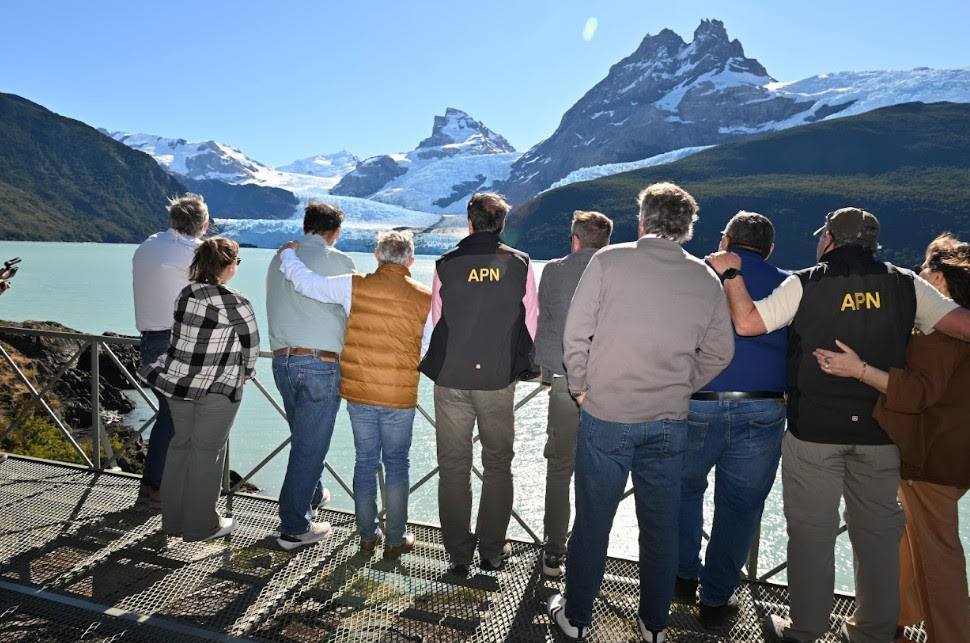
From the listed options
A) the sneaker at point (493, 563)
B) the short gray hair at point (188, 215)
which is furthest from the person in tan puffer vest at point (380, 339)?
the short gray hair at point (188, 215)

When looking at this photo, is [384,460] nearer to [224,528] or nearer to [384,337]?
[384,337]

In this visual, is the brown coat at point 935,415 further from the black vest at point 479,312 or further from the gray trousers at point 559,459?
the black vest at point 479,312

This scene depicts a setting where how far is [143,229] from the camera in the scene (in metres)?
170

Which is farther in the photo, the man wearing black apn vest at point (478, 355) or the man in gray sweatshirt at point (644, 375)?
the man wearing black apn vest at point (478, 355)

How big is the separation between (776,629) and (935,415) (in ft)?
4.27

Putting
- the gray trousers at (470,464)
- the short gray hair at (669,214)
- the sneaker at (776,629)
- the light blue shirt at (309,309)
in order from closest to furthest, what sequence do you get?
the short gray hair at (669,214)
the sneaker at (776,629)
the gray trousers at (470,464)
the light blue shirt at (309,309)

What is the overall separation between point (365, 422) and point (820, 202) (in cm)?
13147

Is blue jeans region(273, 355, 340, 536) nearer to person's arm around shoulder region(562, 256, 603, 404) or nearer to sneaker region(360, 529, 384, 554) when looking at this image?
sneaker region(360, 529, 384, 554)

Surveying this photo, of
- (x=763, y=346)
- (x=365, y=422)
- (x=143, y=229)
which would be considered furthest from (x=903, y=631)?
(x=143, y=229)

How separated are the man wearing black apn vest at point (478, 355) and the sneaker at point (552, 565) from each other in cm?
40

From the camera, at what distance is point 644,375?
9.20ft

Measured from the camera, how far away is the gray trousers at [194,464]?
12.1ft

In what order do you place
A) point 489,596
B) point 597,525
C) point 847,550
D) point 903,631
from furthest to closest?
point 847,550
point 489,596
point 903,631
point 597,525

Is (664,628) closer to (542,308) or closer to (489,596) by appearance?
(489,596)
